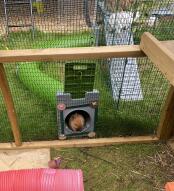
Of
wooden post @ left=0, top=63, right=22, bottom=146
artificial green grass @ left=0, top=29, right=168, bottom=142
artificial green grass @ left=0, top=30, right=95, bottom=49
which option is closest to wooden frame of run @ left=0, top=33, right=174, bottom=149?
wooden post @ left=0, top=63, right=22, bottom=146

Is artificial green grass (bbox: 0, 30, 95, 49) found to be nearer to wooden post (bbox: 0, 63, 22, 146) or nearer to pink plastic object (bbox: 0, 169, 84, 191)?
wooden post (bbox: 0, 63, 22, 146)

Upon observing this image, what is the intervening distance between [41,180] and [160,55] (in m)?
1.04

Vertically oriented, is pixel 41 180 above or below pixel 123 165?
above

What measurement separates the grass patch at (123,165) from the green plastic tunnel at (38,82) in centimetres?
54

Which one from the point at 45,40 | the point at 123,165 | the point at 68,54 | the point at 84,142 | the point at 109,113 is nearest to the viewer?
the point at 68,54

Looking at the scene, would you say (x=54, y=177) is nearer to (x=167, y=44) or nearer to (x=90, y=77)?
(x=90, y=77)

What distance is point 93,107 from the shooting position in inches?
98.0

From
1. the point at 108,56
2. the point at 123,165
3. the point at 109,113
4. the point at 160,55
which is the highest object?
the point at 160,55

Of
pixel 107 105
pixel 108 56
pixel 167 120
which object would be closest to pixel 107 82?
pixel 107 105

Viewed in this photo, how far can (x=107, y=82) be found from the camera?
304cm

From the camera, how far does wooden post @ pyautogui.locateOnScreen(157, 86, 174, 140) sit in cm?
239

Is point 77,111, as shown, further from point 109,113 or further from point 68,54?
point 68,54

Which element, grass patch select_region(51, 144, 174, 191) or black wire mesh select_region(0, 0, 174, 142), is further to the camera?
black wire mesh select_region(0, 0, 174, 142)

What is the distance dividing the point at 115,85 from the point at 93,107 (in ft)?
1.90
